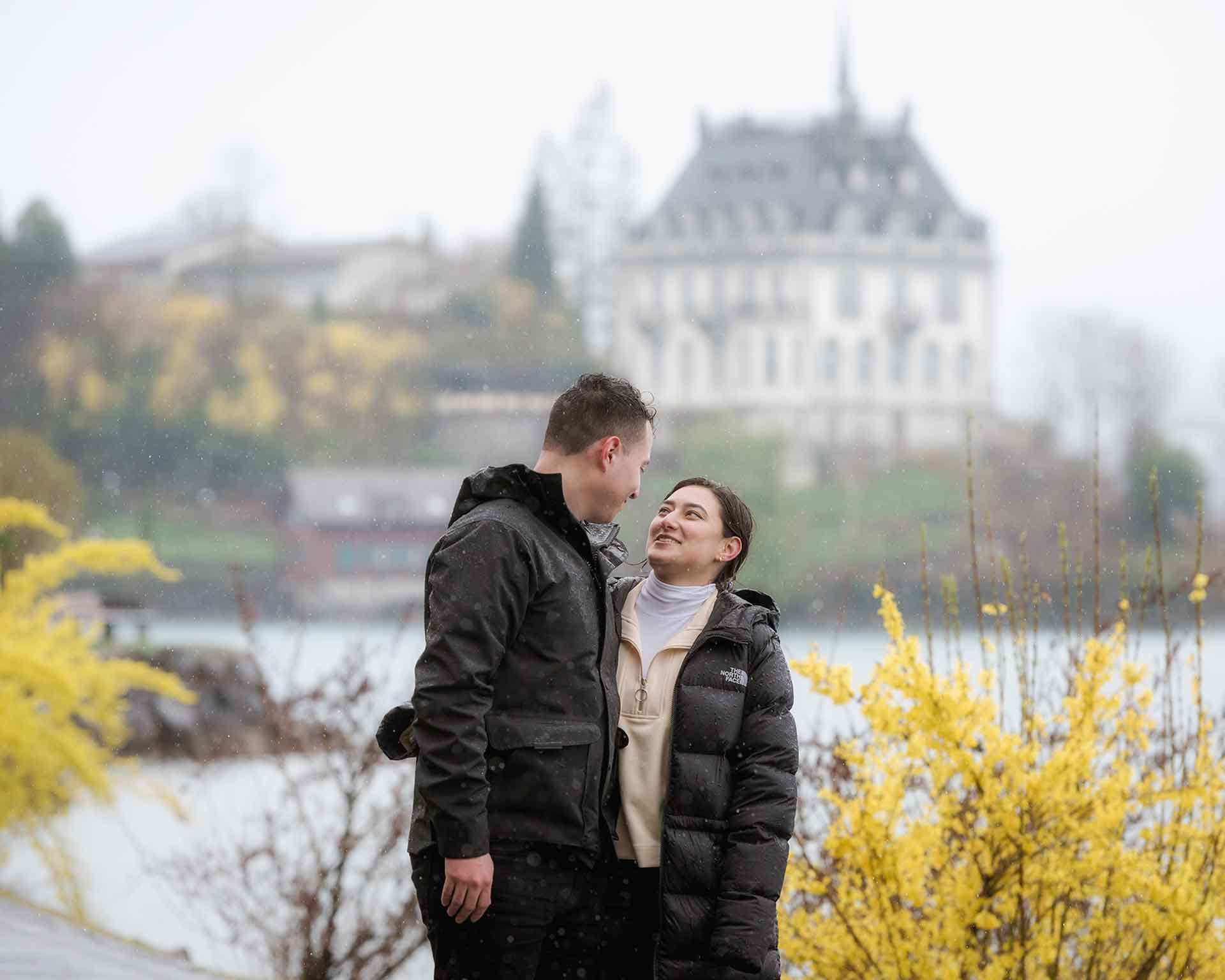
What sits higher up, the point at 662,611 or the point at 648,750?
the point at 662,611

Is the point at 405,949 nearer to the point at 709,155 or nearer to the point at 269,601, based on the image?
the point at 269,601

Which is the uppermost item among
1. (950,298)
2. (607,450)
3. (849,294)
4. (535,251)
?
(535,251)

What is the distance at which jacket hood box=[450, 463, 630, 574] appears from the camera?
1.92 m

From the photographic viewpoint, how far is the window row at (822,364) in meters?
39.3

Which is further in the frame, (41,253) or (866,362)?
(866,362)

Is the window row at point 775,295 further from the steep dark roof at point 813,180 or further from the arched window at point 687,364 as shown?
the steep dark roof at point 813,180

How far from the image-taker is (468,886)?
1.79m

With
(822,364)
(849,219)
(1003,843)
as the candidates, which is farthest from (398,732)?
(849,219)

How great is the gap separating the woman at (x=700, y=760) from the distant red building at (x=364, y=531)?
18701 millimetres

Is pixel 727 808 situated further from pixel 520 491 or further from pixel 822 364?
pixel 822 364

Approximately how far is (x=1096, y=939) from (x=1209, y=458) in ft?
68.1

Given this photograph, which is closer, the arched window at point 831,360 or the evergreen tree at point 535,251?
the evergreen tree at point 535,251

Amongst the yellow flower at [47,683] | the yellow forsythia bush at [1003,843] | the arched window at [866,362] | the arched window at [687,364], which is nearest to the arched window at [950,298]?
the arched window at [866,362]

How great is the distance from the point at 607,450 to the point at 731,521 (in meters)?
0.24
